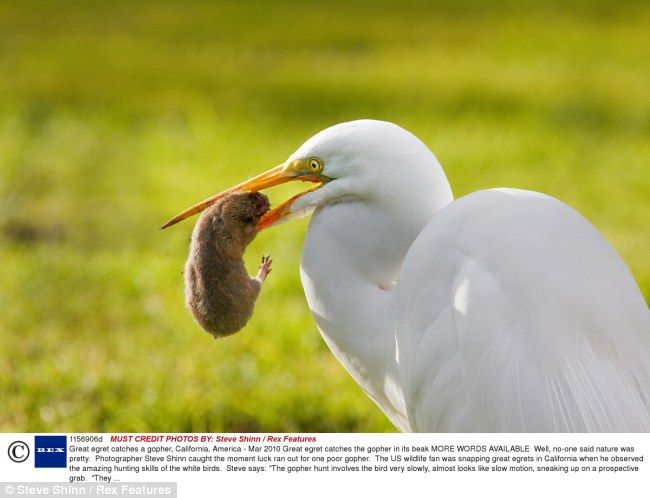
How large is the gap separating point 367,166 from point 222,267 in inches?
12.5

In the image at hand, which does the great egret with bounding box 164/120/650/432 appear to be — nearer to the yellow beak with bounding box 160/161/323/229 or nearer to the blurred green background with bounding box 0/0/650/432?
the yellow beak with bounding box 160/161/323/229

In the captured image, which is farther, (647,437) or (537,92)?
(537,92)

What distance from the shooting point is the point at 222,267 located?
2012mm

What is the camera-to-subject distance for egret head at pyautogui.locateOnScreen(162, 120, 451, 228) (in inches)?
78.7

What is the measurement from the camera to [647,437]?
75.5 inches

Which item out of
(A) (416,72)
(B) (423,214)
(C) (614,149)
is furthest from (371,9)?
(B) (423,214)

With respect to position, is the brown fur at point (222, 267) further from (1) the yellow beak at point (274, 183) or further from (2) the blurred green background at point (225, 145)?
(2) the blurred green background at point (225, 145)

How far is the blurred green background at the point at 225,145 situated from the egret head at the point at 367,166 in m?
1.02

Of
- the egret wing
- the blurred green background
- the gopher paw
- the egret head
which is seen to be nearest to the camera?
the egret wing

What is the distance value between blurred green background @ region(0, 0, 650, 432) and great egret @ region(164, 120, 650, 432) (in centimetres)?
90

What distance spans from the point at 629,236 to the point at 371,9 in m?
4.61

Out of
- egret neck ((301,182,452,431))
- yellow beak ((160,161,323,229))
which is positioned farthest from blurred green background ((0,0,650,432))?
yellow beak ((160,161,323,229))

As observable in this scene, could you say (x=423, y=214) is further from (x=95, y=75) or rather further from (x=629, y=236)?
(x=95, y=75)

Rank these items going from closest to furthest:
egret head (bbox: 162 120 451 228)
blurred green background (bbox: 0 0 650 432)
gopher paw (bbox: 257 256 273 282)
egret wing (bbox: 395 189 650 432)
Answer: egret wing (bbox: 395 189 650 432), egret head (bbox: 162 120 451 228), gopher paw (bbox: 257 256 273 282), blurred green background (bbox: 0 0 650 432)
